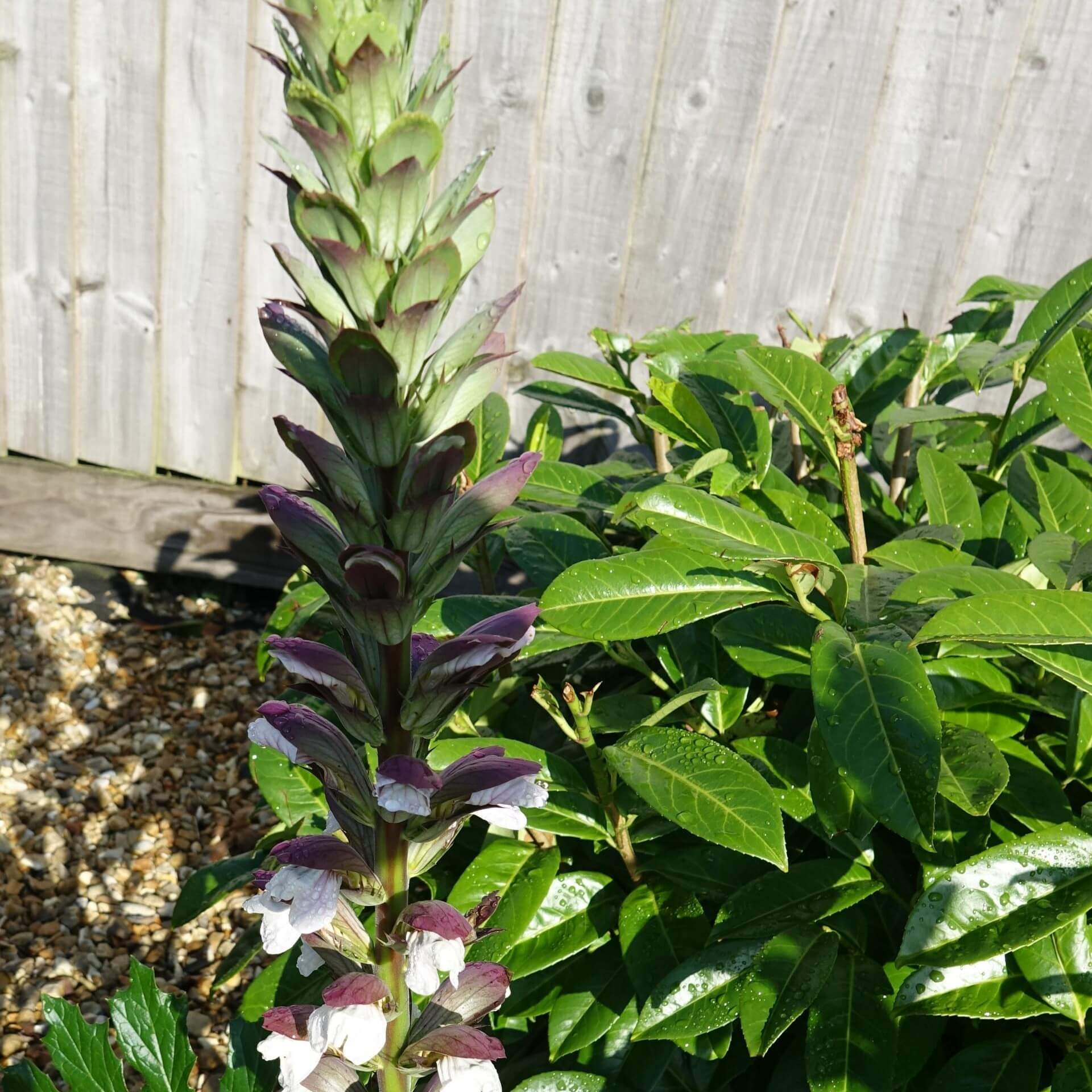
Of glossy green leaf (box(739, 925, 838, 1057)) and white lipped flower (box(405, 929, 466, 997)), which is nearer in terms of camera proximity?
white lipped flower (box(405, 929, 466, 997))

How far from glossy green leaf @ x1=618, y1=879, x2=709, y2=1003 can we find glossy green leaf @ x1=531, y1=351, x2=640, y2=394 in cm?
90

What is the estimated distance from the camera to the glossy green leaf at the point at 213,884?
5.01ft

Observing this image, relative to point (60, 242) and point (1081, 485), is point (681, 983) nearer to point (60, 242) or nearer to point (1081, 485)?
point (1081, 485)


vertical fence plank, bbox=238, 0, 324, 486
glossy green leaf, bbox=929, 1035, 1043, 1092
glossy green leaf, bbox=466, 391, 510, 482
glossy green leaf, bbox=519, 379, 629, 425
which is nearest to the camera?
glossy green leaf, bbox=929, 1035, 1043, 1092

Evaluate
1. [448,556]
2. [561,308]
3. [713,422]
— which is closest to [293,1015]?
[448,556]

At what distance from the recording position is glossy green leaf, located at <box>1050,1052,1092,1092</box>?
3.56 ft

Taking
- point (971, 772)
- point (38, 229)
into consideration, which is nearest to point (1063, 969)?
point (971, 772)

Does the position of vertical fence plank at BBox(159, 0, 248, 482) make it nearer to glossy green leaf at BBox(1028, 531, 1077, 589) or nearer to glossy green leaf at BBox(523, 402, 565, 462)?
glossy green leaf at BBox(523, 402, 565, 462)

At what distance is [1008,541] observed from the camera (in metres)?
1.65

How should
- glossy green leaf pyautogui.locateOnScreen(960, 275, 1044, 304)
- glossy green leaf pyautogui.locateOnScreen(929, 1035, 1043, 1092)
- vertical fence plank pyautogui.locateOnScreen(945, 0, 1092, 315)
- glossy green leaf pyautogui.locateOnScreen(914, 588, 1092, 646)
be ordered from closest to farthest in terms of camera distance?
glossy green leaf pyautogui.locateOnScreen(914, 588, 1092, 646)
glossy green leaf pyautogui.locateOnScreen(929, 1035, 1043, 1092)
glossy green leaf pyautogui.locateOnScreen(960, 275, 1044, 304)
vertical fence plank pyautogui.locateOnScreen(945, 0, 1092, 315)

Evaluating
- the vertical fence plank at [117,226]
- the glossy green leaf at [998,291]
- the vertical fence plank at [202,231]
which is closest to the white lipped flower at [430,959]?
the glossy green leaf at [998,291]

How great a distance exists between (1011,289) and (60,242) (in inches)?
99.5

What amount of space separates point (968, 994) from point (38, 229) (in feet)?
9.98

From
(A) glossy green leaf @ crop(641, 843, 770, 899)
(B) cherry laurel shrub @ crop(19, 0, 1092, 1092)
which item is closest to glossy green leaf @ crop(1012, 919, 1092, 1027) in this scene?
(B) cherry laurel shrub @ crop(19, 0, 1092, 1092)
